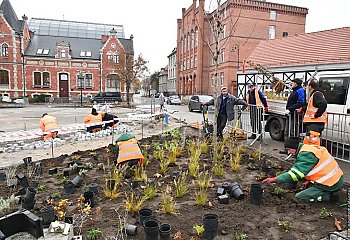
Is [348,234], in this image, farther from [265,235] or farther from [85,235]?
[85,235]

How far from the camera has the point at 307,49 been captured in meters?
16.7

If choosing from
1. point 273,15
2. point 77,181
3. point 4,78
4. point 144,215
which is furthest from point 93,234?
point 4,78

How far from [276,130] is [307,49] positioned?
924 cm

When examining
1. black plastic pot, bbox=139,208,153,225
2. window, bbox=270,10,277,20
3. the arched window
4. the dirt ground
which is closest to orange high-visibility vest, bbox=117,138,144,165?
the dirt ground

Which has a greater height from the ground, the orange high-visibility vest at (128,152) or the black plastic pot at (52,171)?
the orange high-visibility vest at (128,152)

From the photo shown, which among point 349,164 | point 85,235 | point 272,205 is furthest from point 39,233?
point 349,164

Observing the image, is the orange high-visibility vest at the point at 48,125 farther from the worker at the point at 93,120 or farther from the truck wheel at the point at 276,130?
the truck wheel at the point at 276,130

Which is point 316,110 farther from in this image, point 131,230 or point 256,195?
point 131,230

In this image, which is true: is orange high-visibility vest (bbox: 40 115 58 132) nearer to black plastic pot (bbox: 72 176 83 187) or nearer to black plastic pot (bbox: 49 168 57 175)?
black plastic pot (bbox: 49 168 57 175)

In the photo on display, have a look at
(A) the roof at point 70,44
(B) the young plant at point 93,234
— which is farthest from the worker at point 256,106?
(A) the roof at point 70,44

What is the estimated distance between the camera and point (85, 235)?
359 centimetres

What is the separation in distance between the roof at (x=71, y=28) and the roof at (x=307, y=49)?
142ft

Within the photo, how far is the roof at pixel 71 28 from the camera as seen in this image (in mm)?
57281

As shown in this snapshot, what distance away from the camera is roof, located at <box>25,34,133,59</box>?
4400 cm
